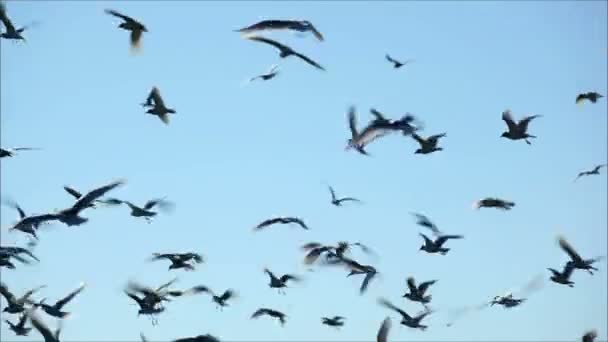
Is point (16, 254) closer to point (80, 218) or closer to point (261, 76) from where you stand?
point (80, 218)

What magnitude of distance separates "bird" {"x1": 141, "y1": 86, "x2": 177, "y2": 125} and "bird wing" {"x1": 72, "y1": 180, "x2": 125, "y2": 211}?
581 centimetres

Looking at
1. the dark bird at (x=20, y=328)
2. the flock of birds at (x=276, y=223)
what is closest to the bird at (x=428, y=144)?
the flock of birds at (x=276, y=223)

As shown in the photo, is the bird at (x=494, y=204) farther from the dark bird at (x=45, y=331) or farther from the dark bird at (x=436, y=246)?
the dark bird at (x=45, y=331)

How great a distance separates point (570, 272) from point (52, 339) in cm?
1803

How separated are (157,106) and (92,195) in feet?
21.3

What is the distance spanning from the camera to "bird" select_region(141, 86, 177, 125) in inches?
1243

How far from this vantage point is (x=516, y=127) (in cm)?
3238

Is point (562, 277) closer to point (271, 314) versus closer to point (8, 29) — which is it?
point (271, 314)

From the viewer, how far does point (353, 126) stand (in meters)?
28.3

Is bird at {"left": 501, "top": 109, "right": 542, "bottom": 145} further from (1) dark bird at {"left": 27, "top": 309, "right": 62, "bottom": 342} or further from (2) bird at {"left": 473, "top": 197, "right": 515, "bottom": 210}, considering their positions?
(1) dark bird at {"left": 27, "top": 309, "right": 62, "bottom": 342}

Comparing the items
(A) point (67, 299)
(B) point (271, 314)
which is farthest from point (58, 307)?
(B) point (271, 314)

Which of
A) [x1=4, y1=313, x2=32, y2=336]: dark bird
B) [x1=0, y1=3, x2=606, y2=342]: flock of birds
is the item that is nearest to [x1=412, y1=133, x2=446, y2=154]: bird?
[x1=0, y1=3, x2=606, y2=342]: flock of birds

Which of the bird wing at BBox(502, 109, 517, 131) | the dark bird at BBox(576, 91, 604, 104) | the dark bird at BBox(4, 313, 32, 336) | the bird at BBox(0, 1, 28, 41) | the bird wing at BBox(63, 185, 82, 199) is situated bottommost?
the dark bird at BBox(4, 313, 32, 336)

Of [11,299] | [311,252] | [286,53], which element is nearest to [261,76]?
[286,53]
